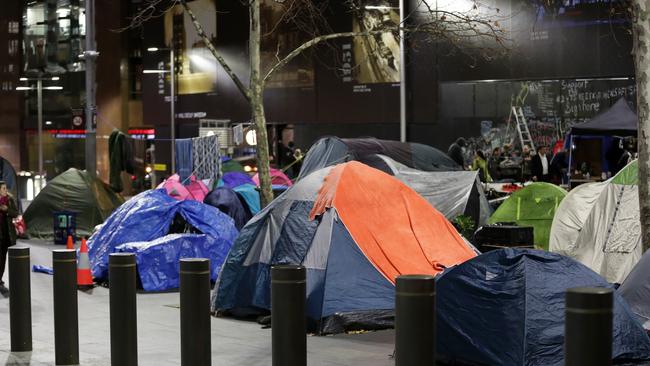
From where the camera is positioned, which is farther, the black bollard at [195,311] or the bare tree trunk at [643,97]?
the bare tree trunk at [643,97]

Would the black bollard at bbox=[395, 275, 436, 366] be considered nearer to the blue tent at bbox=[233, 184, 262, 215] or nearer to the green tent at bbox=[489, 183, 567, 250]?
the green tent at bbox=[489, 183, 567, 250]

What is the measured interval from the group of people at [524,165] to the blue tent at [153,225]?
9727mm

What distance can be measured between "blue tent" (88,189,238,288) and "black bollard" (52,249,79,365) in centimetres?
656

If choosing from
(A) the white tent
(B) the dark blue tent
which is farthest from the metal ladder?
(A) the white tent

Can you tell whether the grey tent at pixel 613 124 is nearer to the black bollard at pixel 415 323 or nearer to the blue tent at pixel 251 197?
the blue tent at pixel 251 197

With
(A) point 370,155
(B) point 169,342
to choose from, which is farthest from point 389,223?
(A) point 370,155

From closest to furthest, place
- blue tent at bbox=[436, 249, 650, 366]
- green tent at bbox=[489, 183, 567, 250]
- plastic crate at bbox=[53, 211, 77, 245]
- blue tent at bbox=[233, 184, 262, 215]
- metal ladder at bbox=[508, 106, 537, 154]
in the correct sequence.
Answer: blue tent at bbox=[436, 249, 650, 366], green tent at bbox=[489, 183, 567, 250], blue tent at bbox=[233, 184, 262, 215], plastic crate at bbox=[53, 211, 77, 245], metal ladder at bbox=[508, 106, 537, 154]

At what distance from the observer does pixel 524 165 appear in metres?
29.7

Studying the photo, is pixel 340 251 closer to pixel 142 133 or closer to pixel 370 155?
pixel 370 155

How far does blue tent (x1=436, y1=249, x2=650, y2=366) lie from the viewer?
31.8ft

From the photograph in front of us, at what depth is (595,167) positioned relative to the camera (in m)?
28.8

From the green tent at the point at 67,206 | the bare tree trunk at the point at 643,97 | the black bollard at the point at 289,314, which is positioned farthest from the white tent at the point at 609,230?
the green tent at the point at 67,206

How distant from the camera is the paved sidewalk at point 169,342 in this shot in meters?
10.8

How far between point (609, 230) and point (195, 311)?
9.09 meters
